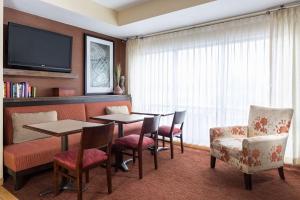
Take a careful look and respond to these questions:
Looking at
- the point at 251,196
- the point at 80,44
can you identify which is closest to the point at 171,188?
the point at 251,196

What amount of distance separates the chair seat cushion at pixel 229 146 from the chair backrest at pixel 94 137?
148 cm

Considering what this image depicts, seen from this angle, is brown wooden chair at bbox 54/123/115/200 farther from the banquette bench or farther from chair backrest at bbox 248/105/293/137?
chair backrest at bbox 248/105/293/137

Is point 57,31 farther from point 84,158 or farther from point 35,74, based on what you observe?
point 84,158

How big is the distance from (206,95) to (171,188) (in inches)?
78.8

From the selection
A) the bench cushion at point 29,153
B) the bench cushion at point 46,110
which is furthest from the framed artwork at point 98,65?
the bench cushion at point 29,153

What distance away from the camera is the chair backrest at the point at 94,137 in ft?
6.39

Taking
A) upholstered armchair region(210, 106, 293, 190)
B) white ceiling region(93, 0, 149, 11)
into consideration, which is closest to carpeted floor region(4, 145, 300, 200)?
upholstered armchair region(210, 106, 293, 190)

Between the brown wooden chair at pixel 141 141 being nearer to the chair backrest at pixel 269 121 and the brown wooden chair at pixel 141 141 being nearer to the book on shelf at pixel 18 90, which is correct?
the chair backrest at pixel 269 121

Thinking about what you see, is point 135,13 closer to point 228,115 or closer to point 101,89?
point 101,89

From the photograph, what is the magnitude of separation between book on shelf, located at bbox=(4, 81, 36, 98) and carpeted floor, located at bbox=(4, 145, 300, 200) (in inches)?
45.7

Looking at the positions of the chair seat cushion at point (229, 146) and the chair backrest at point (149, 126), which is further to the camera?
the chair backrest at point (149, 126)

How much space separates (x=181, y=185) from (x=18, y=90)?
8.56 feet

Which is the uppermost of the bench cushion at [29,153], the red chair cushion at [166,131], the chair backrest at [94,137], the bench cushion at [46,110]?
the bench cushion at [46,110]

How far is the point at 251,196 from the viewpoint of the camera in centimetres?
227
